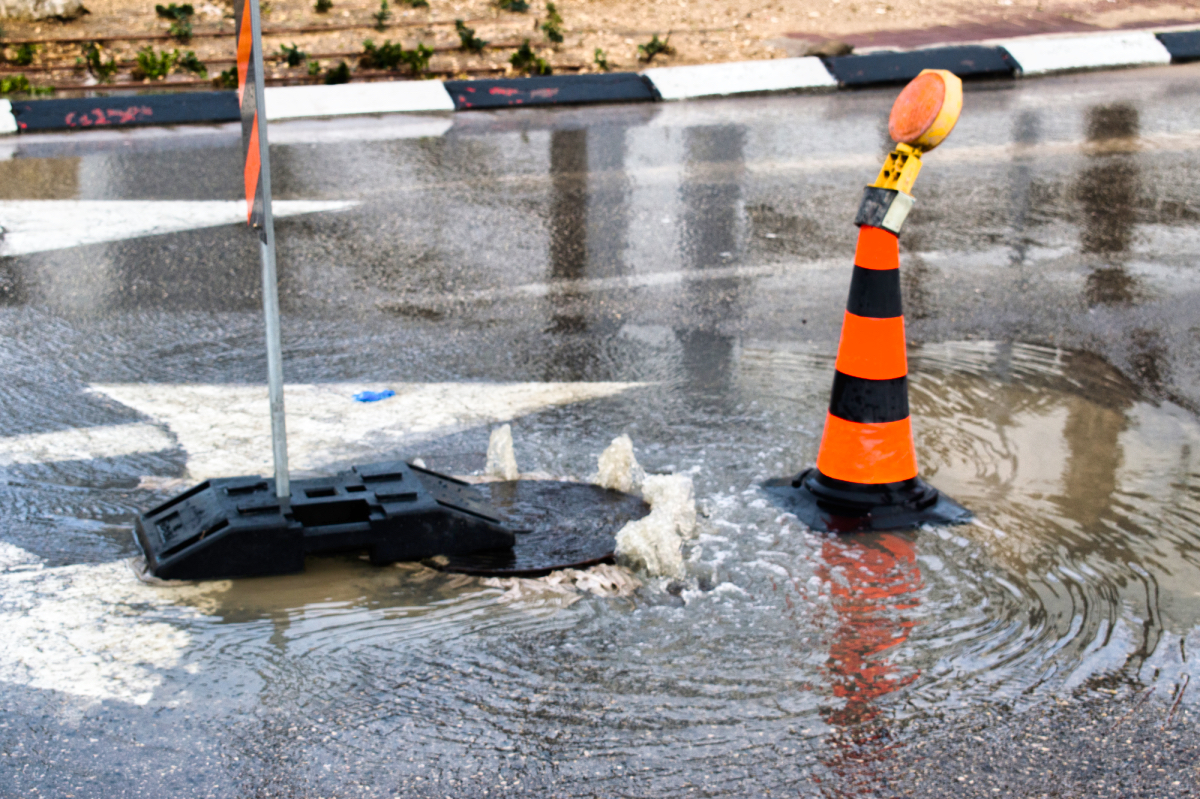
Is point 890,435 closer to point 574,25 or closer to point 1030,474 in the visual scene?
point 1030,474

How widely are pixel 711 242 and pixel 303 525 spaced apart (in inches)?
156

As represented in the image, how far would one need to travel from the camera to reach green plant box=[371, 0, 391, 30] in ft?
39.7

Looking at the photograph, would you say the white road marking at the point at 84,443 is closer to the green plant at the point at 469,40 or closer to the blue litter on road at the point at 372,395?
the blue litter on road at the point at 372,395

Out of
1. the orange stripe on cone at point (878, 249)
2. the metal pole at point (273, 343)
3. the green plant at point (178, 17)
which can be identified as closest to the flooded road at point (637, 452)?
the metal pole at point (273, 343)

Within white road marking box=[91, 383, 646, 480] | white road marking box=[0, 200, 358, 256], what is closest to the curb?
white road marking box=[0, 200, 358, 256]

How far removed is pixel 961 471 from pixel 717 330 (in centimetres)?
167

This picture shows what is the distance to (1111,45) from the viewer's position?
1182 cm

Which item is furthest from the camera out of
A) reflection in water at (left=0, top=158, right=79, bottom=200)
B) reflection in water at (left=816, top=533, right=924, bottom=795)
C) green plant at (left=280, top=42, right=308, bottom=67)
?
green plant at (left=280, top=42, right=308, bottom=67)

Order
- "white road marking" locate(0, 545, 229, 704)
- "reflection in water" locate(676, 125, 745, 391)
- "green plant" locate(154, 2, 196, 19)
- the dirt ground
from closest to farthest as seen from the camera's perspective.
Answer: "white road marking" locate(0, 545, 229, 704)
"reflection in water" locate(676, 125, 745, 391)
the dirt ground
"green plant" locate(154, 2, 196, 19)

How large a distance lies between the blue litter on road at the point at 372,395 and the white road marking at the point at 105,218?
2852 mm

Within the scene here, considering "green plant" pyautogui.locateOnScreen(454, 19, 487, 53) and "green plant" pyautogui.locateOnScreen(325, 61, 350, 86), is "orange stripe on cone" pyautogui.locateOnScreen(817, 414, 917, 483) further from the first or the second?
"green plant" pyautogui.locateOnScreen(454, 19, 487, 53)

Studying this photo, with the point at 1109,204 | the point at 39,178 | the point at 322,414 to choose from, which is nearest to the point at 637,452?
the point at 322,414

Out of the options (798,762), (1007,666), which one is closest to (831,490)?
(1007,666)

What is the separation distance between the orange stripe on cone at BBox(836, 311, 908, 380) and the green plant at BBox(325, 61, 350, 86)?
8.21 meters
